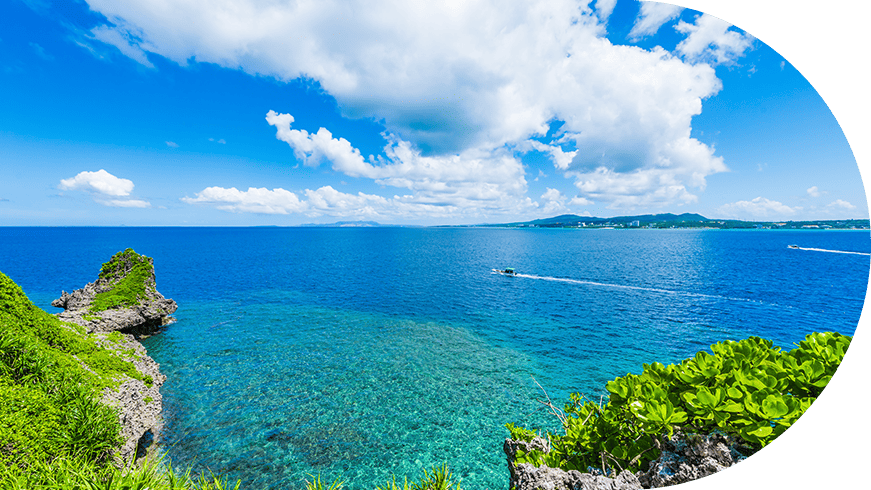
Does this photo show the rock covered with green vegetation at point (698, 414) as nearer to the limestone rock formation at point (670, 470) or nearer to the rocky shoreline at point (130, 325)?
the limestone rock formation at point (670, 470)

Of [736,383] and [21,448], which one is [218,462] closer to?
[21,448]

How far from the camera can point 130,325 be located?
27297 millimetres

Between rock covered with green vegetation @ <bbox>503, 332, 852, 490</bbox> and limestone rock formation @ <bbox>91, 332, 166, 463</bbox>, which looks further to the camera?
limestone rock formation @ <bbox>91, 332, 166, 463</bbox>

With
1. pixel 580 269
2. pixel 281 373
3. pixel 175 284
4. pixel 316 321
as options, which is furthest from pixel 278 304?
pixel 580 269

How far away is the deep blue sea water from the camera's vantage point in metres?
15.2

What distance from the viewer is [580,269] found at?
223 feet

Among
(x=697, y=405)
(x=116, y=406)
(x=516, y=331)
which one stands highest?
(x=697, y=405)

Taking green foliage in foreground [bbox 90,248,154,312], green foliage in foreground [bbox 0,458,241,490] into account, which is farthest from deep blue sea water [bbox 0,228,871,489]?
green foliage in foreground [bbox 0,458,241,490]

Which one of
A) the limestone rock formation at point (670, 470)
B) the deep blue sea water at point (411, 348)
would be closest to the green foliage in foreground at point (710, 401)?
the limestone rock formation at point (670, 470)

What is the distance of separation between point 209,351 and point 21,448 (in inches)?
791

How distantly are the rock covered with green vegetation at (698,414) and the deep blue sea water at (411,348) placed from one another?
11.0m

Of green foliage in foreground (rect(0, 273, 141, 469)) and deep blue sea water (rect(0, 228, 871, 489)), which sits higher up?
green foliage in foreground (rect(0, 273, 141, 469))

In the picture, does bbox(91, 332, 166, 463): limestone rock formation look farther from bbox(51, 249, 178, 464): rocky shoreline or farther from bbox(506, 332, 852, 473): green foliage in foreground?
bbox(506, 332, 852, 473): green foliage in foreground

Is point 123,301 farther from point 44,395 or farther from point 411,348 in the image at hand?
point 411,348
